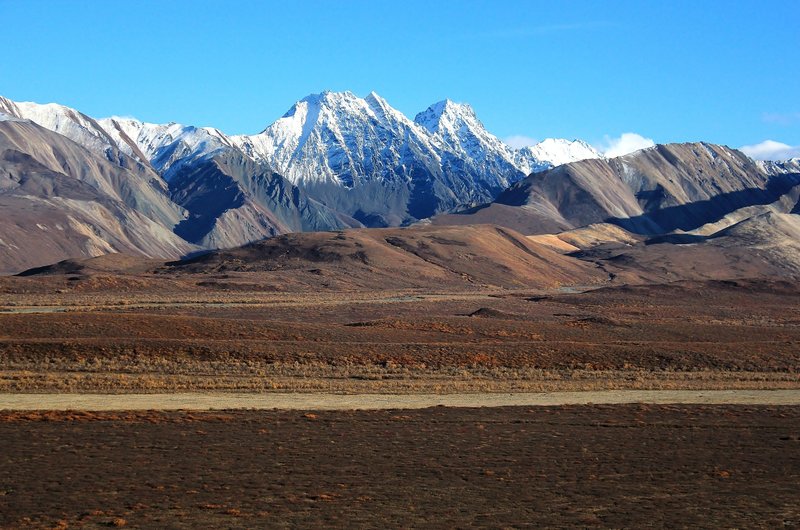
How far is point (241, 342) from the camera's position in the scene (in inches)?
2195

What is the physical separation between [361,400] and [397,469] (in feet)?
45.0

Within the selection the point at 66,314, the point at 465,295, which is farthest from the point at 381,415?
the point at 465,295

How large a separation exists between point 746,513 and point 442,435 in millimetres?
10976

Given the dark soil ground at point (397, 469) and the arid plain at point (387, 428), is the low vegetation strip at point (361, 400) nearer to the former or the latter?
the arid plain at point (387, 428)

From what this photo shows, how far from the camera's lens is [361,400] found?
130 ft

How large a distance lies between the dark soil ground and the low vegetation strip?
247 centimetres

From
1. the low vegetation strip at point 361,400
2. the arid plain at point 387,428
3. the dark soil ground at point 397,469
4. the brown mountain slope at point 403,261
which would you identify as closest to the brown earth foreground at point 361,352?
the arid plain at point 387,428

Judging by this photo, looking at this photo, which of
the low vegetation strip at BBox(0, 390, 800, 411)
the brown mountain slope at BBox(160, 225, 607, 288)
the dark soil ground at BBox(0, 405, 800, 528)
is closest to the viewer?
the dark soil ground at BBox(0, 405, 800, 528)

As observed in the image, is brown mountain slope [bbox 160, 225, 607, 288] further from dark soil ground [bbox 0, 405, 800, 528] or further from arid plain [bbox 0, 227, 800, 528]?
dark soil ground [bbox 0, 405, 800, 528]

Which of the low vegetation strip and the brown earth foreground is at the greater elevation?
the brown earth foreground

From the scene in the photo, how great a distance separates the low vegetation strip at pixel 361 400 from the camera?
120ft

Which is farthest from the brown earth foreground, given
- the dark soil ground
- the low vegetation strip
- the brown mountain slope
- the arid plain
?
the brown mountain slope

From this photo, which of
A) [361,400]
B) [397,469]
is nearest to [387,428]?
[397,469]

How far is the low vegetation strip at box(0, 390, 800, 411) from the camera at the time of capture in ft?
120
